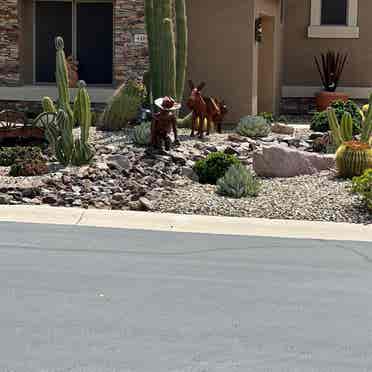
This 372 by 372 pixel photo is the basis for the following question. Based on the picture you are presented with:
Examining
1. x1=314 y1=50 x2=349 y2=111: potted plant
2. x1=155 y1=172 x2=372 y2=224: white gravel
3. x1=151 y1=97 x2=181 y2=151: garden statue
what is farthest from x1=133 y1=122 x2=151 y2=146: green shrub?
x1=314 y1=50 x2=349 y2=111: potted plant

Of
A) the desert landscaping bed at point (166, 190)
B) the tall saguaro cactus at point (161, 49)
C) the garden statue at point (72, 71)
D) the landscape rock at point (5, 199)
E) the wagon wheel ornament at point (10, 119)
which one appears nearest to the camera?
the desert landscaping bed at point (166, 190)

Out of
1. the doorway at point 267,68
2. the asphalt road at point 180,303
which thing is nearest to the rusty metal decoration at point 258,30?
the doorway at point 267,68

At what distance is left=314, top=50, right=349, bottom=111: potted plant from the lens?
912 inches

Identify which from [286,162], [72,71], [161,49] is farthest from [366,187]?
[72,71]

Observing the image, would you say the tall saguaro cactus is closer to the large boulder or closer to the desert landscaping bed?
the desert landscaping bed

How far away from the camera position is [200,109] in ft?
55.9

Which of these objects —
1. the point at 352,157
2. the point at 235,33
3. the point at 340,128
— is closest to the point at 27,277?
the point at 352,157

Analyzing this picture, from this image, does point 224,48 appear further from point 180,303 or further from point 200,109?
point 180,303

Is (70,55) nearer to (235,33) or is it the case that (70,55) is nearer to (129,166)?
(235,33)

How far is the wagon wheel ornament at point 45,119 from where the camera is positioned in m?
14.7

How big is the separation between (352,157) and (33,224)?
15.6ft

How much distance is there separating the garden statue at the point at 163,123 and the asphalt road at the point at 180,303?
196 inches

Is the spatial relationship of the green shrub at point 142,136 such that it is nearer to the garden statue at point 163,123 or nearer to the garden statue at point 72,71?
the garden statue at point 163,123

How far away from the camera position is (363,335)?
6668 mm
